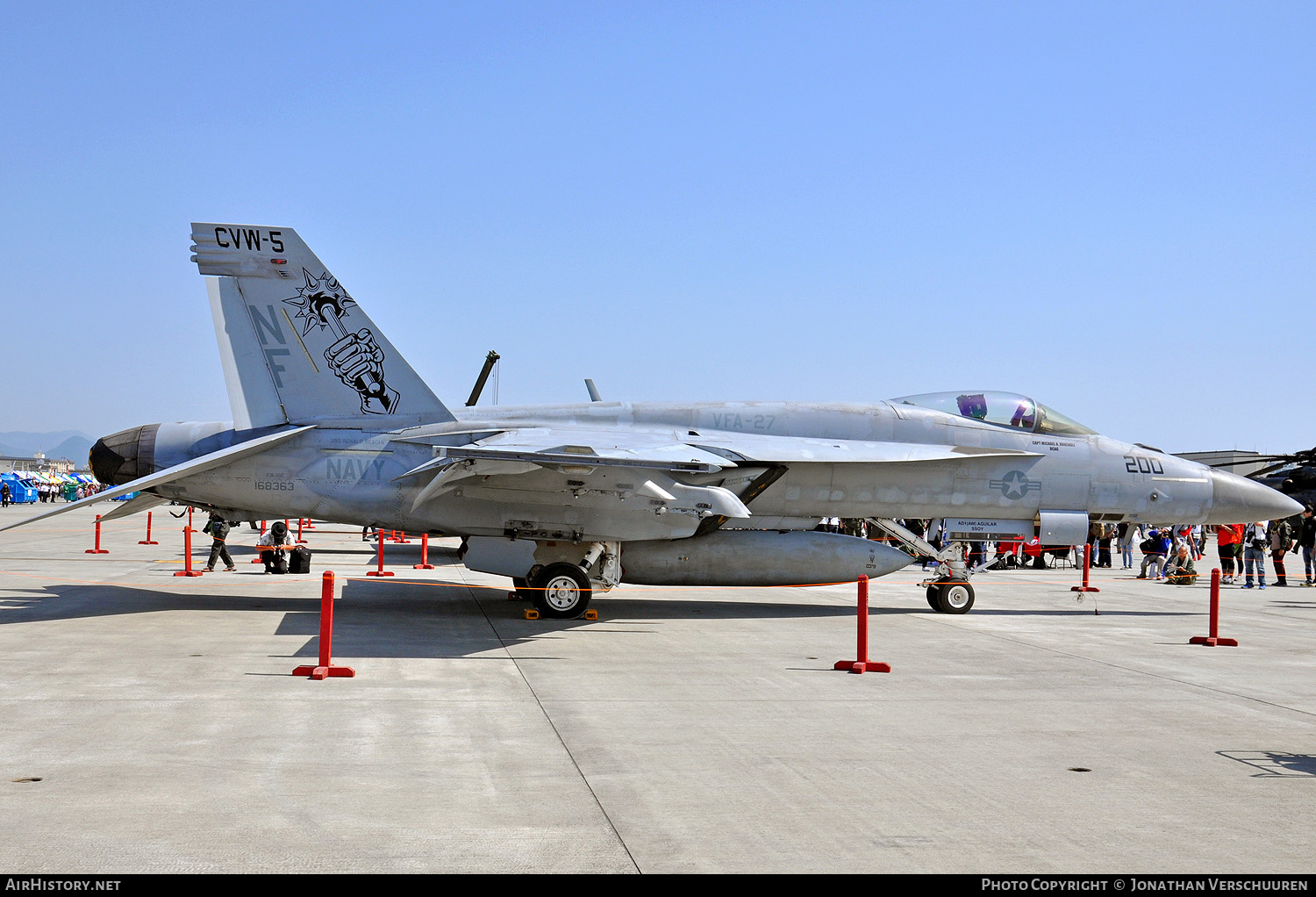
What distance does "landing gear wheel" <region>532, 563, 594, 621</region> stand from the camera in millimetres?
12703

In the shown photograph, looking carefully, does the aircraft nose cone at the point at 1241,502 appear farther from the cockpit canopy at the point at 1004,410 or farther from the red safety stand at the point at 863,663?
the red safety stand at the point at 863,663

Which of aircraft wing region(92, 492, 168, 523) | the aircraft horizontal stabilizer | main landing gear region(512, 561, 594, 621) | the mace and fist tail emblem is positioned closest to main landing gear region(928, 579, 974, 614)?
main landing gear region(512, 561, 594, 621)

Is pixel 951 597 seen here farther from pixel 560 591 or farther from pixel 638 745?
pixel 638 745

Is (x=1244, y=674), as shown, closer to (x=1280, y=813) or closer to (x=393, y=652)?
(x=1280, y=813)

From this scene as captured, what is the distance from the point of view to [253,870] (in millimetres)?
4086

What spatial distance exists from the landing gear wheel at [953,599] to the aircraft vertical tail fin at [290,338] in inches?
295

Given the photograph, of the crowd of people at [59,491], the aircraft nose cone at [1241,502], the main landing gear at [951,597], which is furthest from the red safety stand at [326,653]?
the crowd of people at [59,491]

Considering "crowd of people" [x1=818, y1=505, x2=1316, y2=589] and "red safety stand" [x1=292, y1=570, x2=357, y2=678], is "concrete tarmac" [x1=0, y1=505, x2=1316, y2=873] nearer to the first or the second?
"red safety stand" [x1=292, y1=570, x2=357, y2=678]

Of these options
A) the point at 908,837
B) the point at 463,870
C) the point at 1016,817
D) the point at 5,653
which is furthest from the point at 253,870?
the point at 5,653

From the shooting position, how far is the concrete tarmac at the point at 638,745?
452cm

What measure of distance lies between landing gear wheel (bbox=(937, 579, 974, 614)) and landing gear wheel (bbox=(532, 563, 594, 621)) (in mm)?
5181

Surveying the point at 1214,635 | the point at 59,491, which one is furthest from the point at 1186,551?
the point at 59,491

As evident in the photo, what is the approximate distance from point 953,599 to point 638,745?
29.8ft
